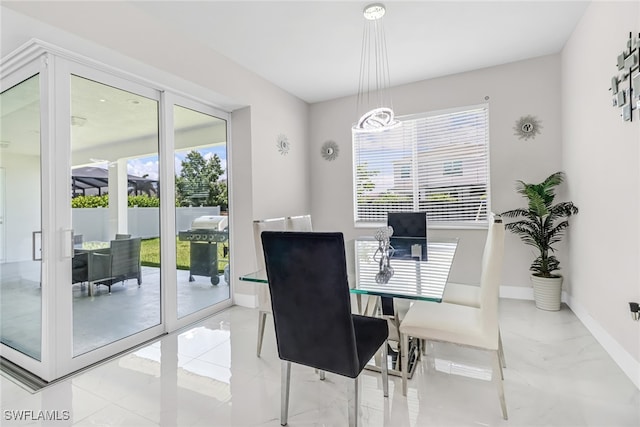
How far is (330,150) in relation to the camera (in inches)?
187

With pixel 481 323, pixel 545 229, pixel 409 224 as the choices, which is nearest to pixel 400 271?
pixel 481 323

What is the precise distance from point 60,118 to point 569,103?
4.61 m

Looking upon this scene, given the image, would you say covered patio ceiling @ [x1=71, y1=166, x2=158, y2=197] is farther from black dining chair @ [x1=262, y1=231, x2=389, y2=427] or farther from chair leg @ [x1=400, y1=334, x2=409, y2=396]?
chair leg @ [x1=400, y1=334, x2=409, y2=396]

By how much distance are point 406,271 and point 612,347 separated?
1.74m

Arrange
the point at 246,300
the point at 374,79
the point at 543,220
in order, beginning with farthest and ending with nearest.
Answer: the point at 374,79
the point at 246,300
the point at 543,220

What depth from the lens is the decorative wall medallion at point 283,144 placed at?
13.7ft

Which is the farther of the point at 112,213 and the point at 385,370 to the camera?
the point at 112,213

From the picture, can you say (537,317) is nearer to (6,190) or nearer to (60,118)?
(60,118)

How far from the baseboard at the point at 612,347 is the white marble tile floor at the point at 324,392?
47 mm

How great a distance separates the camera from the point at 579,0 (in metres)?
2.51

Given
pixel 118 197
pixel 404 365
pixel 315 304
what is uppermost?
pixel 118 197

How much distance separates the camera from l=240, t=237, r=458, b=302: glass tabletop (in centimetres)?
160

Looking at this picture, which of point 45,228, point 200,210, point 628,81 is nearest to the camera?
point 628,81

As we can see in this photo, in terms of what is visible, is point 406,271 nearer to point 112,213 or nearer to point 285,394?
point 285,394
